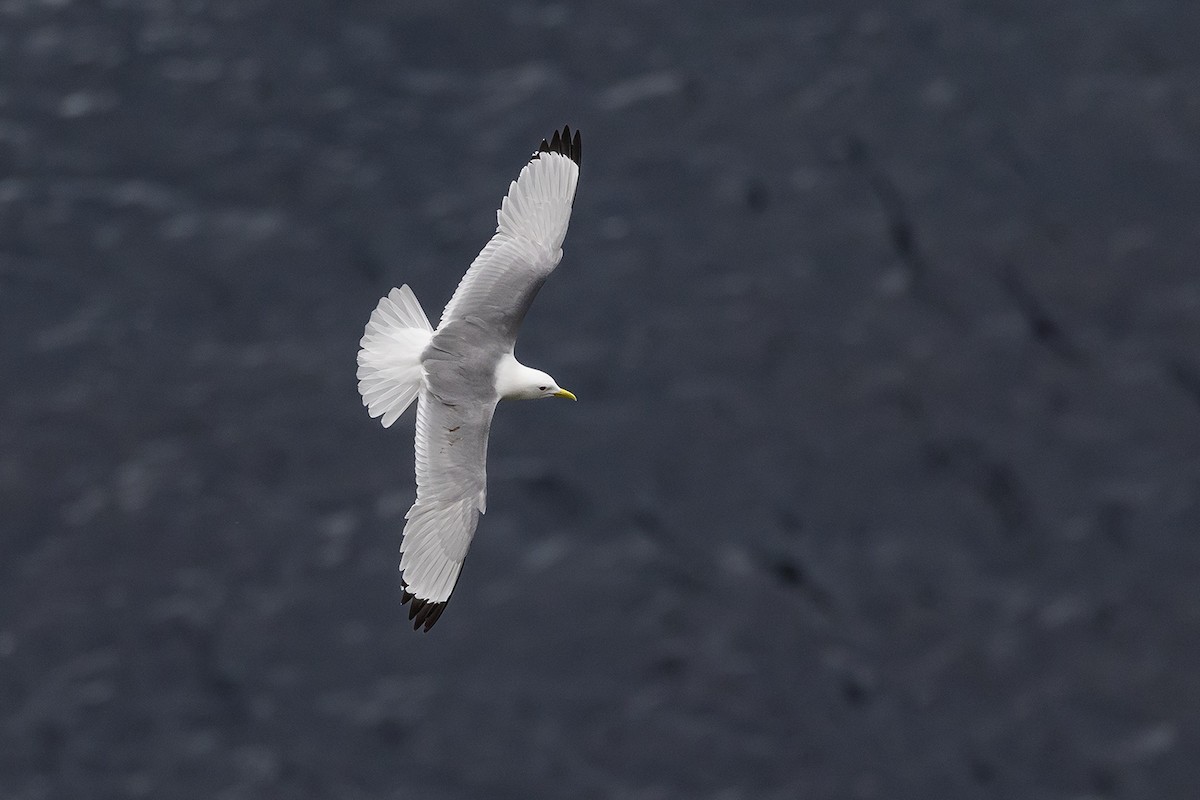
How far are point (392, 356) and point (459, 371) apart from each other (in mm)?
556

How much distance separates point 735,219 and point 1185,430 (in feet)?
15.2

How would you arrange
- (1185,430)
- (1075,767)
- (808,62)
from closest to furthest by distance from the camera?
(1075,767) < (1185,430) < (808,62)

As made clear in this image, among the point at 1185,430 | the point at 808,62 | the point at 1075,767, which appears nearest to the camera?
the point at 1075,767

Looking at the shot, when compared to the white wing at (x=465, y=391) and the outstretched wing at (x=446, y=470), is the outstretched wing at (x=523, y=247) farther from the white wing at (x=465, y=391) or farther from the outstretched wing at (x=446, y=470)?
the outstretched wing at (x=446, y=470)

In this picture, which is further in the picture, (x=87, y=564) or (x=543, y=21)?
(x=543, y=21)

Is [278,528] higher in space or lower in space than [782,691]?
higher

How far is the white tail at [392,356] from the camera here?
16.1 m

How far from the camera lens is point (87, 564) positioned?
1845 centimetres

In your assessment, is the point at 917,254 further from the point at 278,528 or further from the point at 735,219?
the point at 278,528

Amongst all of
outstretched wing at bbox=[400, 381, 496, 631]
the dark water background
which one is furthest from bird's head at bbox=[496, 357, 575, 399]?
the dark water background

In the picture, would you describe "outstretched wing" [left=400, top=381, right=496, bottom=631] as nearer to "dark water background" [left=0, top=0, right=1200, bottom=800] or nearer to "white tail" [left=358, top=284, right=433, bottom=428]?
"white tail" [left=358, top=284, right=433, bottom=428]

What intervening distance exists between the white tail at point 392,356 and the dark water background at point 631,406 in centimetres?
271

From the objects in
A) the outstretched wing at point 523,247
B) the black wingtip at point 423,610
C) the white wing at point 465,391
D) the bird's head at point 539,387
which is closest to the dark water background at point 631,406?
the black wingtip at point 423,610

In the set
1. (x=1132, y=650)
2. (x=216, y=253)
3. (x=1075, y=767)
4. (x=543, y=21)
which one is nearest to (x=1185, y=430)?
(x=1132, y=650)
